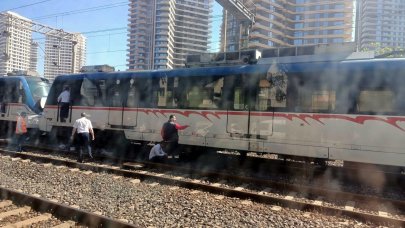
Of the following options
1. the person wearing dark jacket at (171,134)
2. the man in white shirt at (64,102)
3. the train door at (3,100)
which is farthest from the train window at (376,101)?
the train door at (3,100)

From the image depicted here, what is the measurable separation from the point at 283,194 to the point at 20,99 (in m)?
13.9

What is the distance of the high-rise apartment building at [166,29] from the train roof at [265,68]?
15887mm

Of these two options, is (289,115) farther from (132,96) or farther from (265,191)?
(132,96)

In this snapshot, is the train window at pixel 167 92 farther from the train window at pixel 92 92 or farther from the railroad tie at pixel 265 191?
the railroad tie at pixel 265 191

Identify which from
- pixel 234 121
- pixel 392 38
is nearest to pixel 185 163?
pixel 234 121

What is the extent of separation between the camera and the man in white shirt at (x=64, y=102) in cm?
1423

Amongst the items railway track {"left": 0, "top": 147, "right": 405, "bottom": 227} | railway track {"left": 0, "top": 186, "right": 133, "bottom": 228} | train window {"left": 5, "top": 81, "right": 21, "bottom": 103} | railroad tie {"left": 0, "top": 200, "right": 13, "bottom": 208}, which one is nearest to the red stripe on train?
railway track {"left": 0, "top": 147, "right": 405, "bottom": 227}

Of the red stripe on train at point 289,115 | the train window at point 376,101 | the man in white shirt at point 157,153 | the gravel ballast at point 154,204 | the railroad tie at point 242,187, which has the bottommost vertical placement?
the gravel ballast at point 154,204

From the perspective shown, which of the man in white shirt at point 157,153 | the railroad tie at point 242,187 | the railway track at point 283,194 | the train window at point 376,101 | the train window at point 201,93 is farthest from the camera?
the man in white shirt at point 157,153

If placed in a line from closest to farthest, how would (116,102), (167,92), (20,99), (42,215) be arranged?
(42,215), (167,92), (116,102), (20,99)

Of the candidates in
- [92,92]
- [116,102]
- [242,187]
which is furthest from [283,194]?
[92,92]

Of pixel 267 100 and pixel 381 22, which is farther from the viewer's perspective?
pixel 381 22

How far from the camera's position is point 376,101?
27.8 feet

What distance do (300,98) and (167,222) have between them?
209 inches
